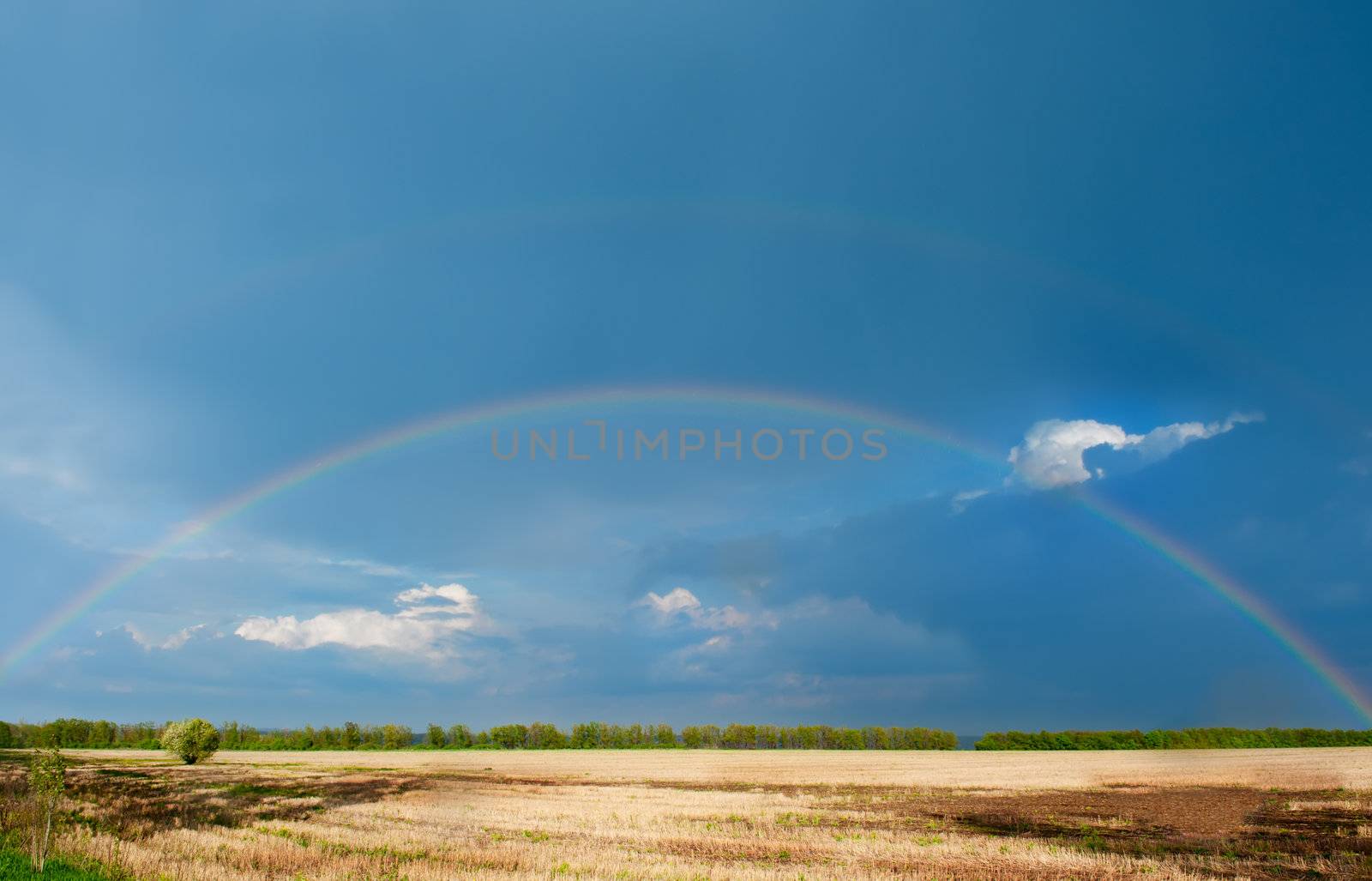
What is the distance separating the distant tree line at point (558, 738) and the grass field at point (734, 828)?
125 m

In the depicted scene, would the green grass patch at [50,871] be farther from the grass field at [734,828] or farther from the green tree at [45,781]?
the grass field at [734,828]

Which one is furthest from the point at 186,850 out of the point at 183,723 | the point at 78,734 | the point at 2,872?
the point at 78,734

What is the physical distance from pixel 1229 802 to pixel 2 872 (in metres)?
50.8

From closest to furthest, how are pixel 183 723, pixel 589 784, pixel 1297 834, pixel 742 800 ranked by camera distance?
pixel 1297 834
pixel 742 800
pixel 589 784
pixel 183 723

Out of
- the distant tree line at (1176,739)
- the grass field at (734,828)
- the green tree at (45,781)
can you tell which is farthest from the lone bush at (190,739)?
the distant tree line at (1176,739)

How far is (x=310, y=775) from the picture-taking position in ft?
223

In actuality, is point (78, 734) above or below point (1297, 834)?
below

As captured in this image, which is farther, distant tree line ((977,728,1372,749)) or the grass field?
distant tree line ((977,728,1372,749))

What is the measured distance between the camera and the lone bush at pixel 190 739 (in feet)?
291

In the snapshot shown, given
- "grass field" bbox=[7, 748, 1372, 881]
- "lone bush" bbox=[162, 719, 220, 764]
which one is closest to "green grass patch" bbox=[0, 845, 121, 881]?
"grass field" bbox=[7, 748, 1372, 881]

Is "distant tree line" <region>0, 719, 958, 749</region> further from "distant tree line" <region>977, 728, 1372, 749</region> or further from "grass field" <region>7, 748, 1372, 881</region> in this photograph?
"grass field" <region>7, 748, 1372, 881</region>

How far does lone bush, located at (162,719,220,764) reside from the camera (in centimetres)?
8862

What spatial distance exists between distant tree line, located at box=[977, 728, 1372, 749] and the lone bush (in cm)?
14664

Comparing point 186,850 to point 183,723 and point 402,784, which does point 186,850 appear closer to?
point 402,784
